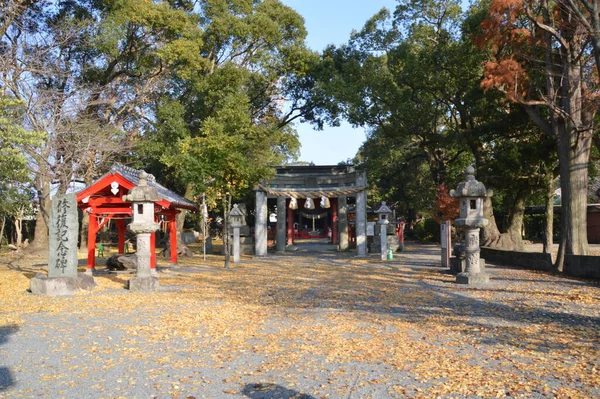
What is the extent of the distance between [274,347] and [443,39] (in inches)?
708

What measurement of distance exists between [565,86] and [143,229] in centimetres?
1231

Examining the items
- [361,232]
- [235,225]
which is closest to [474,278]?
[361,232]

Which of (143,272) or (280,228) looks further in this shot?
(280,228)

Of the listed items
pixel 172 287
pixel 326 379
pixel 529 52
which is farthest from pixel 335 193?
pixel 326 379

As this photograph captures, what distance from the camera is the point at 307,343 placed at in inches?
235

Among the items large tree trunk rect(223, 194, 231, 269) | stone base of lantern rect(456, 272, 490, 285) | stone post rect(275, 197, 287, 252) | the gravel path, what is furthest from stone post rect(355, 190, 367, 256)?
the gravel path

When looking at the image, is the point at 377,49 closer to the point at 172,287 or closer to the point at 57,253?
the point at 172,287

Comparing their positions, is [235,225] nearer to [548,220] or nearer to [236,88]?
[236,88]

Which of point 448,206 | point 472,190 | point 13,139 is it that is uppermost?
point 13,139

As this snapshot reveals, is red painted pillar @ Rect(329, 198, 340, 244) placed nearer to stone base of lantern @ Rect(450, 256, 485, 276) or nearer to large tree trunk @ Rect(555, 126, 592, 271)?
stone base of lantern @ Rect(450, 256, 485, 276)

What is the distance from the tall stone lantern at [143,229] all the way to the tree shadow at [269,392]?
6836mm

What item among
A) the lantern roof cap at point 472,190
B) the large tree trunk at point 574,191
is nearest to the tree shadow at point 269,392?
the lantern roof cap at point 472,190

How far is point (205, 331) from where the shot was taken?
21.8ft

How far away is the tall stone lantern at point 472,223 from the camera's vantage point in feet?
37.6
